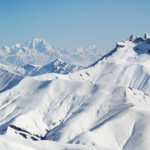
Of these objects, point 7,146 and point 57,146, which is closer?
point 7,146

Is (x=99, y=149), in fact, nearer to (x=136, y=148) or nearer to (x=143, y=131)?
(x=136, y=148)

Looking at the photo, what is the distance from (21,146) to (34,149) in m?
3.46

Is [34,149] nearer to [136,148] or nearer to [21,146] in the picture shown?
[21,146]

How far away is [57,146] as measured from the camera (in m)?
83.3

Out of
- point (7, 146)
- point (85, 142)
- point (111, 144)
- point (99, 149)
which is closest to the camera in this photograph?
point (7, 146)

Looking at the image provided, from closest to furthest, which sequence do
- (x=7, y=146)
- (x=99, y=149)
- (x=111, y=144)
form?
1. (x=7, y=146)
2. (x=99, y=149)
3. (x=111, y=144)

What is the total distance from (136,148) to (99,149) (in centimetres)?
10802

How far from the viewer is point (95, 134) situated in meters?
194

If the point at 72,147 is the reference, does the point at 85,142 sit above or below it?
below

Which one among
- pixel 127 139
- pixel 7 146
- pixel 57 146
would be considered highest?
pixel 7 146

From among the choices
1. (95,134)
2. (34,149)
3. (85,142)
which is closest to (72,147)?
(34,149)

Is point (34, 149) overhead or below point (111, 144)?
overhead

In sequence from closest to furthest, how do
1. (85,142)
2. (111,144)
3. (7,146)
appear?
(7,146) → (85,142) → (111,144)

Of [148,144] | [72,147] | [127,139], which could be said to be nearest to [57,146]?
[72,147]
